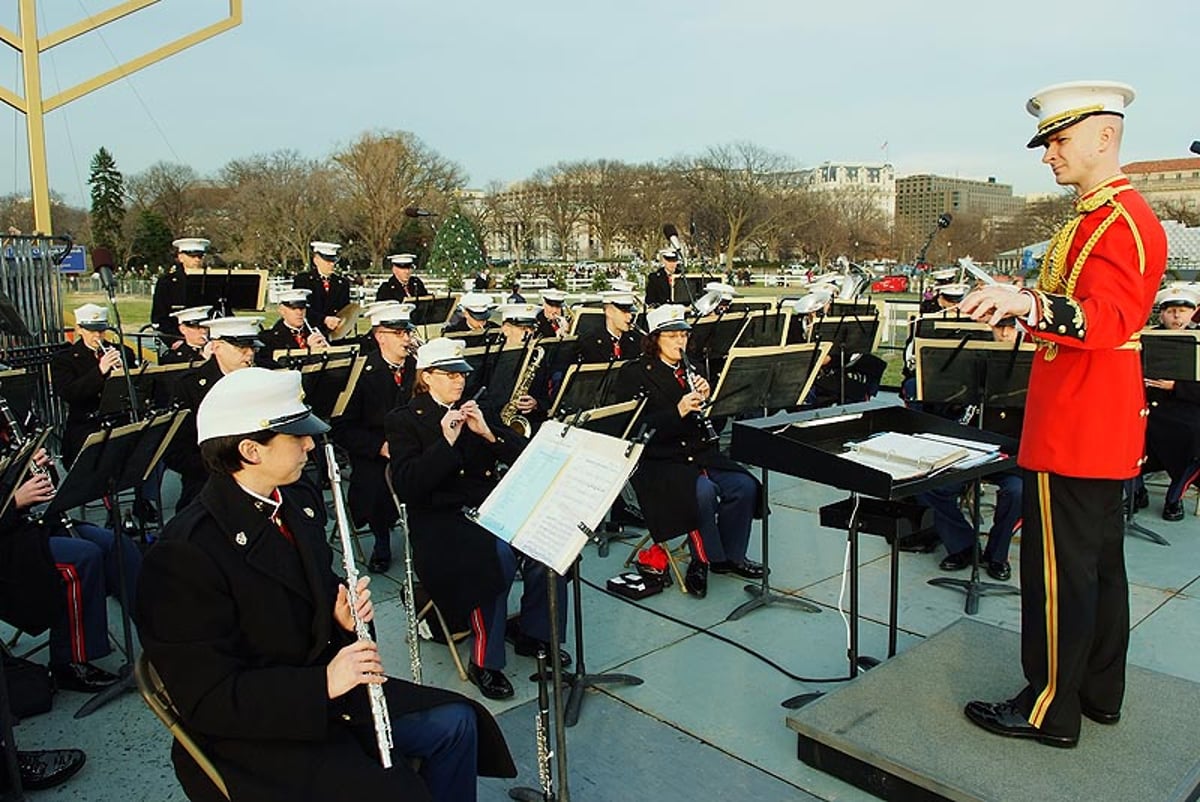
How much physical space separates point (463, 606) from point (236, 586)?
6.72 feet

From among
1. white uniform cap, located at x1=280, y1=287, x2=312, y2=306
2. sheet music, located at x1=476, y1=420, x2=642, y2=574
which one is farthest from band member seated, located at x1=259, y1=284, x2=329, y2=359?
sheet music, located at x1=476, y1=420, x2=642, y2=574

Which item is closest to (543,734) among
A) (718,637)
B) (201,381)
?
(718,637)

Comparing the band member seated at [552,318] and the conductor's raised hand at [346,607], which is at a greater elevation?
the band member seated at [552,318]

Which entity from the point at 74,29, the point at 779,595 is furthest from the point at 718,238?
the point at 779,595

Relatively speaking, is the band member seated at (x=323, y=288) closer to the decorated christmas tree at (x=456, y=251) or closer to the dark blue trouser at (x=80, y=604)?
the dark blue trouser at (x=80, y=604)

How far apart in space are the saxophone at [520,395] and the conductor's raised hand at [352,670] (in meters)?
3.85

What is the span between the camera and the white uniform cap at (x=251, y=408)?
2.84 m

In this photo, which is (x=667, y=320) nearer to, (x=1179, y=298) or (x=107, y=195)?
(x=1179, y=298)

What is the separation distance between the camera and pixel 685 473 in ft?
19.3

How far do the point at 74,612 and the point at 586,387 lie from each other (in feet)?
11.6

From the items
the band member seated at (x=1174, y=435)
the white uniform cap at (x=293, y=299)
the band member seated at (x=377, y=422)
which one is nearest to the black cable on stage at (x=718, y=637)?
the band member seated at (x=377, y=422)

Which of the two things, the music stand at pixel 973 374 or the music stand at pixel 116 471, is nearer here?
the music stand at pixel 116 471

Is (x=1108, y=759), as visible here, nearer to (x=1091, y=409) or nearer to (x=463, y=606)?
(x=1091, y=409)

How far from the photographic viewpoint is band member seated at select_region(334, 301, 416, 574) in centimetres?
649
